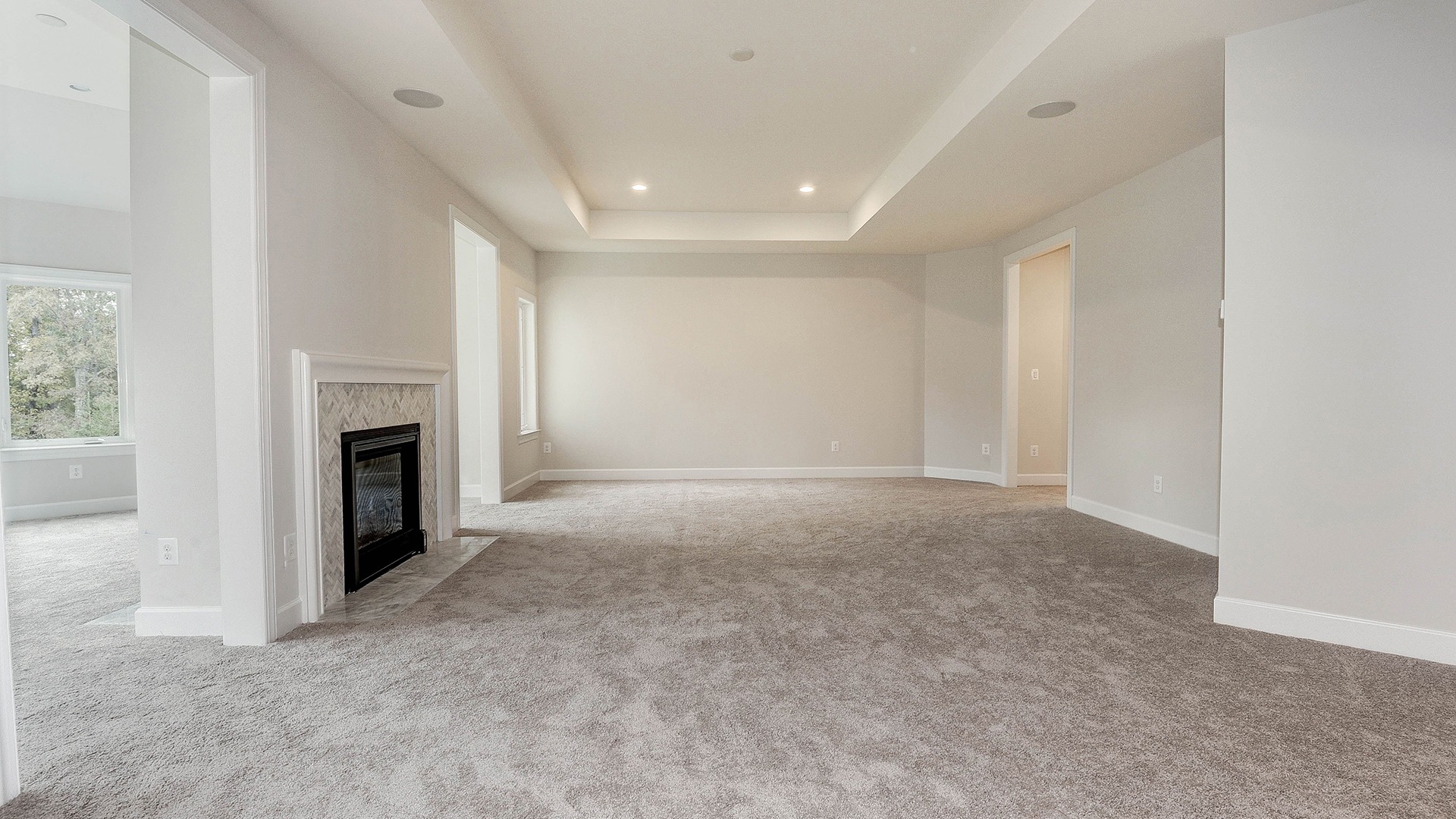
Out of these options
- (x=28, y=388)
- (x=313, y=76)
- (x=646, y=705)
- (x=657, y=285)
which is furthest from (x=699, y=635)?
(x=28, y=388)

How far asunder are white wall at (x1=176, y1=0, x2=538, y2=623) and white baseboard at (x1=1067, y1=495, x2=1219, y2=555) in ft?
16.6

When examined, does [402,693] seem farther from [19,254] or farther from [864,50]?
[19,254]

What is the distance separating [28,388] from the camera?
5.67 meters

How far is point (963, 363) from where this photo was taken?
294 inches

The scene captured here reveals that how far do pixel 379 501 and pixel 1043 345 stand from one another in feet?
20.8

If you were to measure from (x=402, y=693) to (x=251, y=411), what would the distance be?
133 centimetres

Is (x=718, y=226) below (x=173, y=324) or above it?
above

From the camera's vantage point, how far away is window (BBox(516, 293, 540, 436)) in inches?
289

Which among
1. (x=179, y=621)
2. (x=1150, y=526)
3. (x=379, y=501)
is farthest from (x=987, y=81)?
(x=179, y=621)

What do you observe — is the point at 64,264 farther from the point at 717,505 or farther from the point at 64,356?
the point at 717,505

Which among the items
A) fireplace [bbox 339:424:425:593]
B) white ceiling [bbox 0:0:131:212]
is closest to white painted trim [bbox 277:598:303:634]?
fireplace [bbox 339:424:425:593]

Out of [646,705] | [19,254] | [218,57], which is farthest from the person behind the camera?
[19,254]

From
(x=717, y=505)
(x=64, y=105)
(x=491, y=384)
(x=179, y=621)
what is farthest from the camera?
(x=491, y=384)

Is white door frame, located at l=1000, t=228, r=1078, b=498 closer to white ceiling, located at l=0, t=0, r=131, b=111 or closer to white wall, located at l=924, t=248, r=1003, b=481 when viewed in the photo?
white wall, located at l=924, t=248, r=1003, b=481
